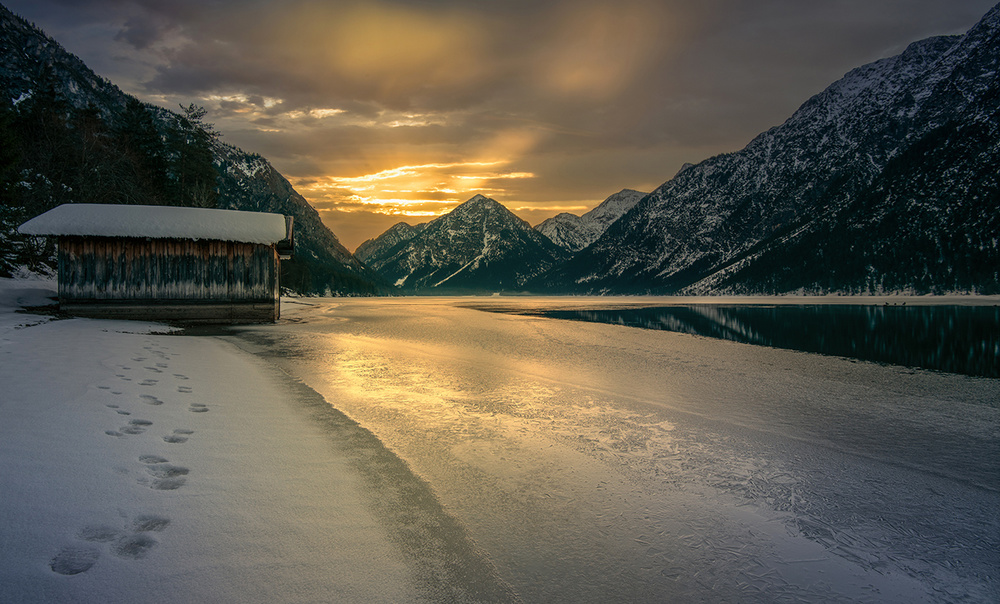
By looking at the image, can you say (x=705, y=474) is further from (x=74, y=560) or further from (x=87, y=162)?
(x=87, y=162)

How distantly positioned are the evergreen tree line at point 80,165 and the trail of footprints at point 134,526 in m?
30.8

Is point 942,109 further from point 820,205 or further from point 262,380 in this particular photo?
point 262,380

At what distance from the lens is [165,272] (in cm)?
2516

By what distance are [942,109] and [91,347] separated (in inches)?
10031

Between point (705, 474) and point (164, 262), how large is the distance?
28.2m

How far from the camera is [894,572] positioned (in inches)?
159

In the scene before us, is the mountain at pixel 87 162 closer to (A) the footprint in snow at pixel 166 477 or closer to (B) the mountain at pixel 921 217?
(A) the footprint in snow at pixel 166 477

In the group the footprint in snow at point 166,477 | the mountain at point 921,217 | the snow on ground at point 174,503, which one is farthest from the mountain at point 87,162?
the mountain at point 921,217

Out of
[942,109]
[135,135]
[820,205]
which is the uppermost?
[942,109]

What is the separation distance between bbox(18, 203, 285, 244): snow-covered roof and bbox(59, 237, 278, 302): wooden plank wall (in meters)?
0.71

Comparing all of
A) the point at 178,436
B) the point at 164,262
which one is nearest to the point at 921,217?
the point at 164,262

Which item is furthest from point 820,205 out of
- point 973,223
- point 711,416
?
point 711,416

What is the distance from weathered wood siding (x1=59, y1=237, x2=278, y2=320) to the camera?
23.8 meters

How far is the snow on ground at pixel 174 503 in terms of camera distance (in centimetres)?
318
